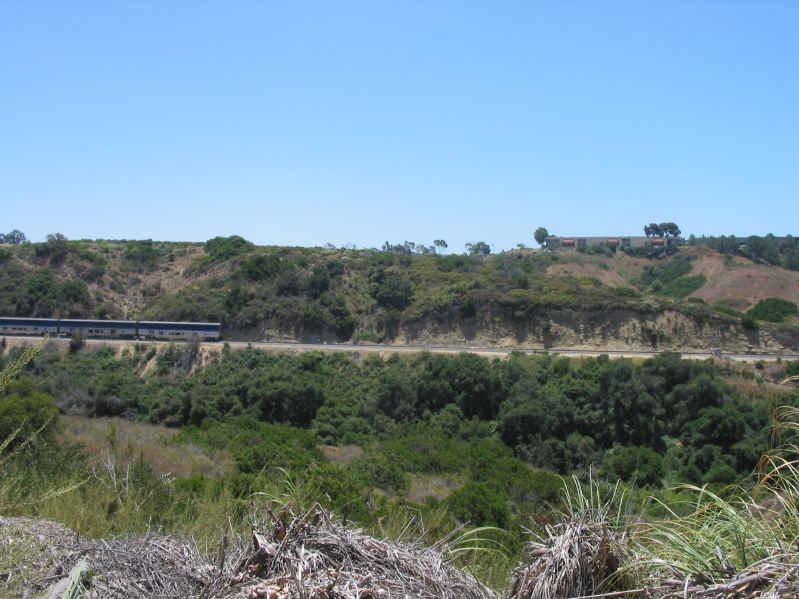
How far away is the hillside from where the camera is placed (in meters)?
46.1

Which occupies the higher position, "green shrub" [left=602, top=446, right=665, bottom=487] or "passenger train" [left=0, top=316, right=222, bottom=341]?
"passenger train" [left=0, top=316, right=222, bottom=341]

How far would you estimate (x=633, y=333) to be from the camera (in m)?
45.8

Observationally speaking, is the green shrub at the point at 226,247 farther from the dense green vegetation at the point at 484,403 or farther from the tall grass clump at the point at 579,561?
the tall grass clump at the point at 579,561

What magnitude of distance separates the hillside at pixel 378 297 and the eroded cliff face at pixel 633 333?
2.7 inches

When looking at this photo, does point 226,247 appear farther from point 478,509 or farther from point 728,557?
point 728,557

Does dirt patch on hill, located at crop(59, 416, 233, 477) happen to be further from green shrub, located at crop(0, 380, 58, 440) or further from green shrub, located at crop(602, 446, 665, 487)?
green shrub, located at crop(602, 446, 665, 487)

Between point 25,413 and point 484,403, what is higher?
point 25,413

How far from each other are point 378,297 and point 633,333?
58.3 ft

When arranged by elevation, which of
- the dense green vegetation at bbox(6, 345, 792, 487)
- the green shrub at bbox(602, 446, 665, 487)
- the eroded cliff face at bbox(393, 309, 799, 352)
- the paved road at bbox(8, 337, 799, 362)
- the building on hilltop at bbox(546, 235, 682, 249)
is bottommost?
the green shrub at bbox(602, 446, 665, 487)

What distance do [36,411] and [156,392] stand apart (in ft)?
66.8

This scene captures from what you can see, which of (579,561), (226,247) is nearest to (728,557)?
(579,561)

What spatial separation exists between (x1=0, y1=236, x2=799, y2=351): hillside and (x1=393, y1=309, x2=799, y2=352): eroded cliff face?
69 millimetres

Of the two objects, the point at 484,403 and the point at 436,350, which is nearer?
the point at 484,403

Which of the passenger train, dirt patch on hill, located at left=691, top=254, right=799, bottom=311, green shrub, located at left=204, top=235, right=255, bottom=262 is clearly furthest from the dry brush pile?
dirt patch on hill, located at left=691, top=254, right=799, bottom=311
